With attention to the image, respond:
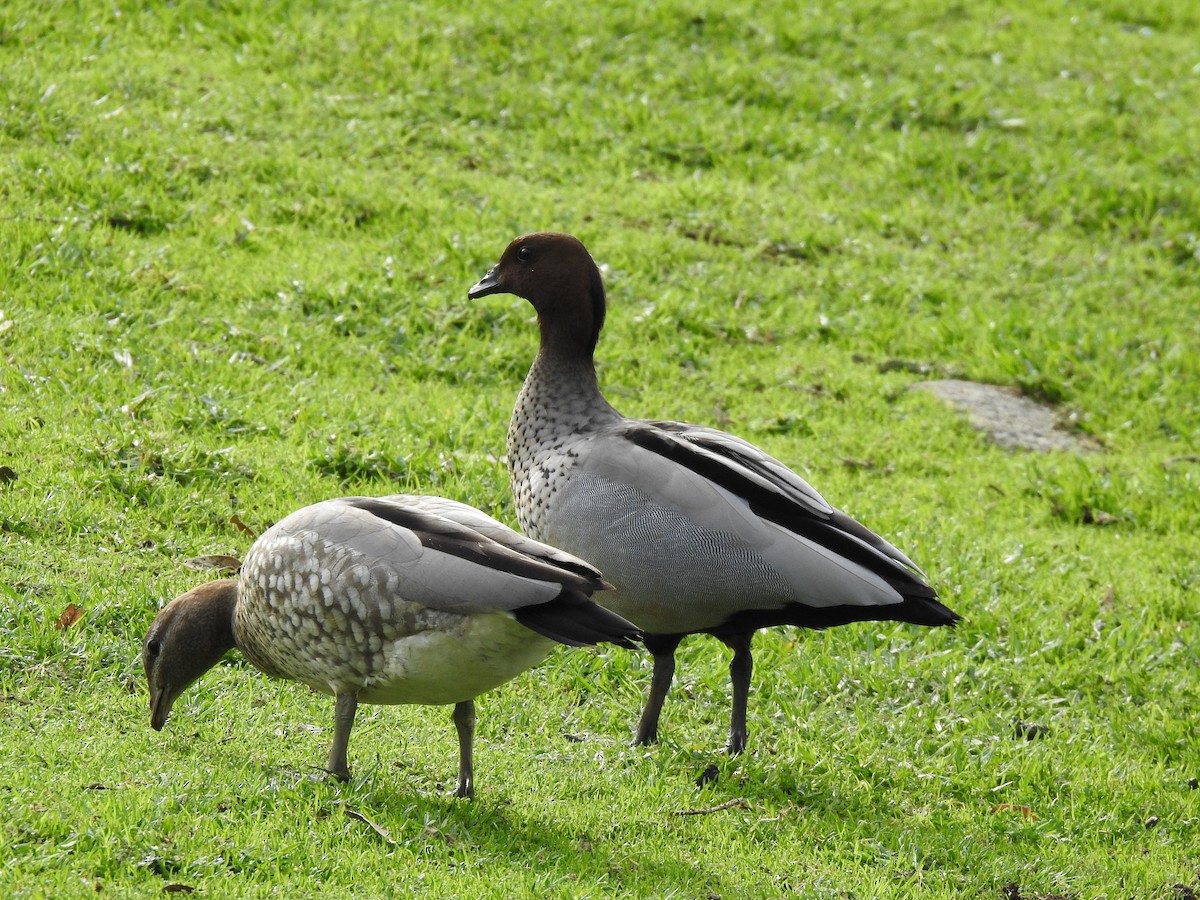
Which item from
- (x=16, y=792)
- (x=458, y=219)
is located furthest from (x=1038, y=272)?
(x=16, y=792)

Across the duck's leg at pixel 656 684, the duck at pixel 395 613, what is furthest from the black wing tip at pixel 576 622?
the duck's leg at pixel 656 684

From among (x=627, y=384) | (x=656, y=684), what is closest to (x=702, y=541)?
(x=656, y=684)

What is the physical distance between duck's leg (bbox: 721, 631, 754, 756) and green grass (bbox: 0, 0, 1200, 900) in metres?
0.10

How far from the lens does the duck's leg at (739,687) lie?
5.54 metres

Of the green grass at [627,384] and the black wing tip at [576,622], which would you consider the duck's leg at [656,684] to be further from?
the black wing tip at [576,622]

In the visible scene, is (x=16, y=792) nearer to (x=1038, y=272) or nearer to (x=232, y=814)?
(x=232, y=814)

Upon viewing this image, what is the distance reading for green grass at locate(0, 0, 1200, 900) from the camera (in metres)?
4.65

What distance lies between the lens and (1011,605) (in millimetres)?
6973

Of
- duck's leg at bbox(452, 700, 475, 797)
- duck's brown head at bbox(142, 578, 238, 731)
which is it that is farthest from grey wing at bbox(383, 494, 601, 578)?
duck's brown head at bbox(142, 578, 238, 731)

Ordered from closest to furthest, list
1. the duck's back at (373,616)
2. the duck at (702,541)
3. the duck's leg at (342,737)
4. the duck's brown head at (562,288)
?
the duck's back at (373,616) → the duck's leg at (342,737) → the duck at (702,541) → the duck's brown head at (562,288)

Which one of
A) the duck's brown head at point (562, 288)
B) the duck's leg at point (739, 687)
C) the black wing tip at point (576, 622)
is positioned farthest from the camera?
the duck's brown head at point (562, 288)

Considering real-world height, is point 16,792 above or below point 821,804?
above

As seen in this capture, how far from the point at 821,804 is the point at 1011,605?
2.19m

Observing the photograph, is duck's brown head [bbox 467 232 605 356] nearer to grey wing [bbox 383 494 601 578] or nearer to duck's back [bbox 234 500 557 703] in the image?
grey wing [bbox 383 494 601 578]
